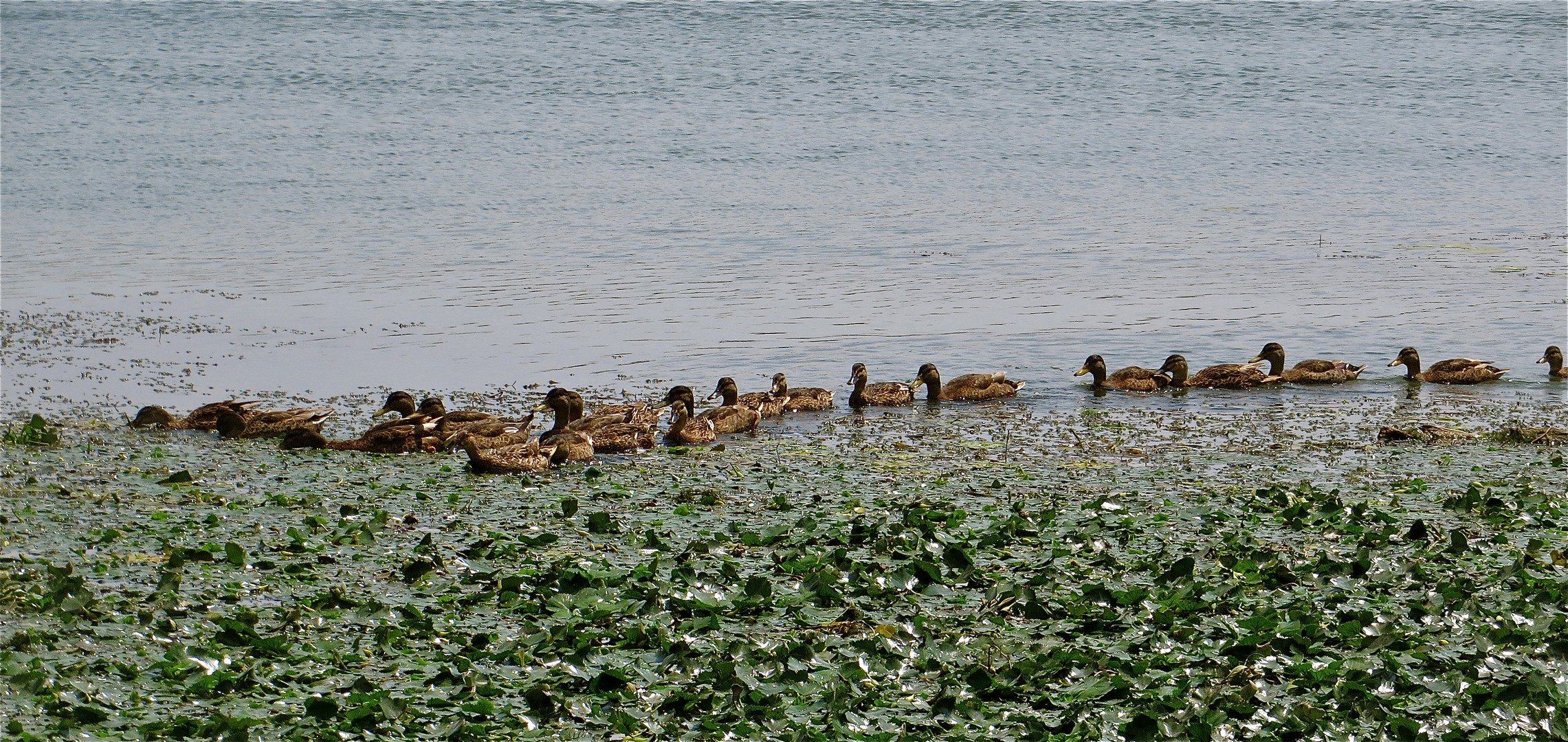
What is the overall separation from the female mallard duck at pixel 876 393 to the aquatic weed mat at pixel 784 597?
9.14ft

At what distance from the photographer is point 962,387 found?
1500 cm

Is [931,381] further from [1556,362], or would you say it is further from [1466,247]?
[1466,247]

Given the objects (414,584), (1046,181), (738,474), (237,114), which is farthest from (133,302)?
(237,114)

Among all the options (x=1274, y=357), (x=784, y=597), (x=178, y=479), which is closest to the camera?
(x=784, y=597)

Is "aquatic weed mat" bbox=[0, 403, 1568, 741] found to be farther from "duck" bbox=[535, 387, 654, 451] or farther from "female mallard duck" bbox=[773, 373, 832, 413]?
"female mallard duck" bbox=[773, 373, 832, 413]

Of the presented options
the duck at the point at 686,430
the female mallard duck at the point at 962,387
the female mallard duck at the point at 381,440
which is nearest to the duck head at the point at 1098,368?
the female mallard duck at the point at 962,387

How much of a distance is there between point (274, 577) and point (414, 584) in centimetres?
81

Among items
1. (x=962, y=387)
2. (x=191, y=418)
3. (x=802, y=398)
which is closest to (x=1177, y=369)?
(x=962, y=387)

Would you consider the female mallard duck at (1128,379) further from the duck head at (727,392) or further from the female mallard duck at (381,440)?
the female mallard duck at (381,440)

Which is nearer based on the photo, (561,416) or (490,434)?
(490,434)

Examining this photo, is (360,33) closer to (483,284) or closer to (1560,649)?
(483,284)

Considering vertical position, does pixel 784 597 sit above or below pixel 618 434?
below

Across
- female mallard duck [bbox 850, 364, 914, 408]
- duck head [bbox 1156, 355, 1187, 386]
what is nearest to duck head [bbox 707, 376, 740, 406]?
female mallard duck [bbox 850, 364, 914, 408]

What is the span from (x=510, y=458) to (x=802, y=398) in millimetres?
3809
